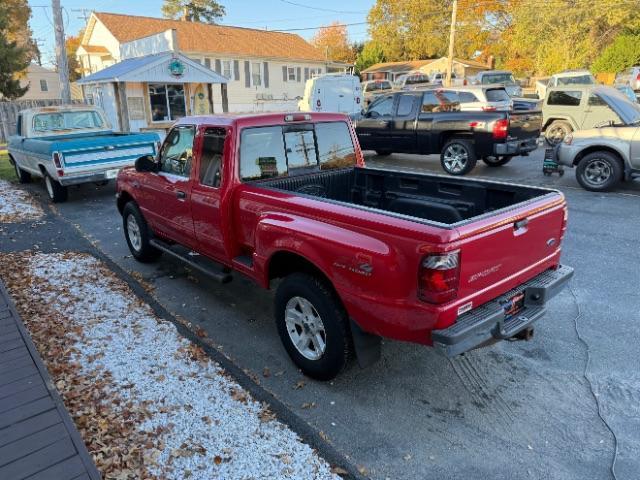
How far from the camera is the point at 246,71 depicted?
35.1 metres

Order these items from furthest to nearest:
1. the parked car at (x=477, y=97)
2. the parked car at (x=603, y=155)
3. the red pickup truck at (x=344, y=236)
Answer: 1. the parked car at (x=477, y=97)
2. the parked car at (x=603, y=155)
3. the red pickup truck at (x=344, y=236)

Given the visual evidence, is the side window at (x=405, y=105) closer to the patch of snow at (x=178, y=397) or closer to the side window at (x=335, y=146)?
the side window at (x=335, y=146)

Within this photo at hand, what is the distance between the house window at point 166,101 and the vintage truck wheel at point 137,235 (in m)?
18.4

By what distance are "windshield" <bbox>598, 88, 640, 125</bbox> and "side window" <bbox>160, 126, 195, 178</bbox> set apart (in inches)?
430

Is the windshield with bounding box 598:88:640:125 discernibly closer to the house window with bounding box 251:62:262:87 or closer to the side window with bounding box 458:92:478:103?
the side window with bounding box 458:92:478:103

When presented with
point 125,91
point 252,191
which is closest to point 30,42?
point 125,91

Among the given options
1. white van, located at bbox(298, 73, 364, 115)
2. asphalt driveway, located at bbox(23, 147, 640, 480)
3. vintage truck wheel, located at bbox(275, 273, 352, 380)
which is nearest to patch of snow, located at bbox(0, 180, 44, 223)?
asphalt driveway, located at bbox(23, 147, 640, 480)

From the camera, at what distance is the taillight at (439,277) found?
8.87ft

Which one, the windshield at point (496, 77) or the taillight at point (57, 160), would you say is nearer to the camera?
the taillight at point (57, 160)

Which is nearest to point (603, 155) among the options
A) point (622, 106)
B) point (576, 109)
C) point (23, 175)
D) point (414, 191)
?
point (622, 106)

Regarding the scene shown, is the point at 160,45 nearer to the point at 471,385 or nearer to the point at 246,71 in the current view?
the point at 246,71

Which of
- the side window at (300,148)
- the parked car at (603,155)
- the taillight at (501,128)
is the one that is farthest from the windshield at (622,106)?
the side window at (300,148)

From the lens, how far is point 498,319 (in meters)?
3.02

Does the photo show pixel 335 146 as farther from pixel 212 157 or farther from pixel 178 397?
pixel 178 397
